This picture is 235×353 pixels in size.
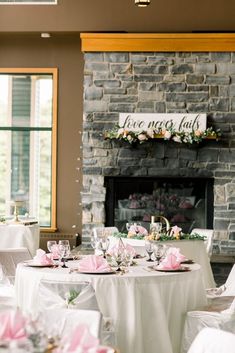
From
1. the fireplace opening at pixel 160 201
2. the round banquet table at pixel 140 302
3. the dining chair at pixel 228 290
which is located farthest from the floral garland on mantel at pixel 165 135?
the round banquet table at pixel 140 302

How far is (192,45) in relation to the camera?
38.9 feet

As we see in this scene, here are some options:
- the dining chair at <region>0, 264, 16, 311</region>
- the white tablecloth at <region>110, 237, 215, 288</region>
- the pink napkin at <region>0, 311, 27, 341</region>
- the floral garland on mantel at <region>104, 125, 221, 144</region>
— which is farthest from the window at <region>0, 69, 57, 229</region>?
the pink napkin at <region>0, 311, 27, 341</region>

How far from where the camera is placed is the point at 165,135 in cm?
1155

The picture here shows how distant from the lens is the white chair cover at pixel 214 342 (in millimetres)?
3461

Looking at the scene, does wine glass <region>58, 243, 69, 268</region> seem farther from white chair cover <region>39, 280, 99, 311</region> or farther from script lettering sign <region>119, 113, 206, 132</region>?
script lettering sign <region>119, 113, 206, 132</region>

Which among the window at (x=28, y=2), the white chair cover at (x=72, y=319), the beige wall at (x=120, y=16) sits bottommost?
the white chair cover at (x=72, y=319)

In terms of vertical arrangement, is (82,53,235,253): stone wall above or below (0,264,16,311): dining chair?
above

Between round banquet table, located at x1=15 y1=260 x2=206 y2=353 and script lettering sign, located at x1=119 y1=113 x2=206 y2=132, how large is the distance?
228 inches

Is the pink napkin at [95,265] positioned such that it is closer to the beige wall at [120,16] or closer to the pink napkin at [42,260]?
the pink napkin at [42,260]

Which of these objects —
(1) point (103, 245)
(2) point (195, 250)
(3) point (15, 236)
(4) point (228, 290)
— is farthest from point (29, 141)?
(1) point (103, 245)

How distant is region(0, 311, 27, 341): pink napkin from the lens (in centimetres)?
305

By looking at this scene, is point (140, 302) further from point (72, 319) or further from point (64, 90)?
point (64, 90)

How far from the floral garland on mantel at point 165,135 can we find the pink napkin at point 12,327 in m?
8.51

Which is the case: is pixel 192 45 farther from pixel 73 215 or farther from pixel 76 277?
pixel 76 277
